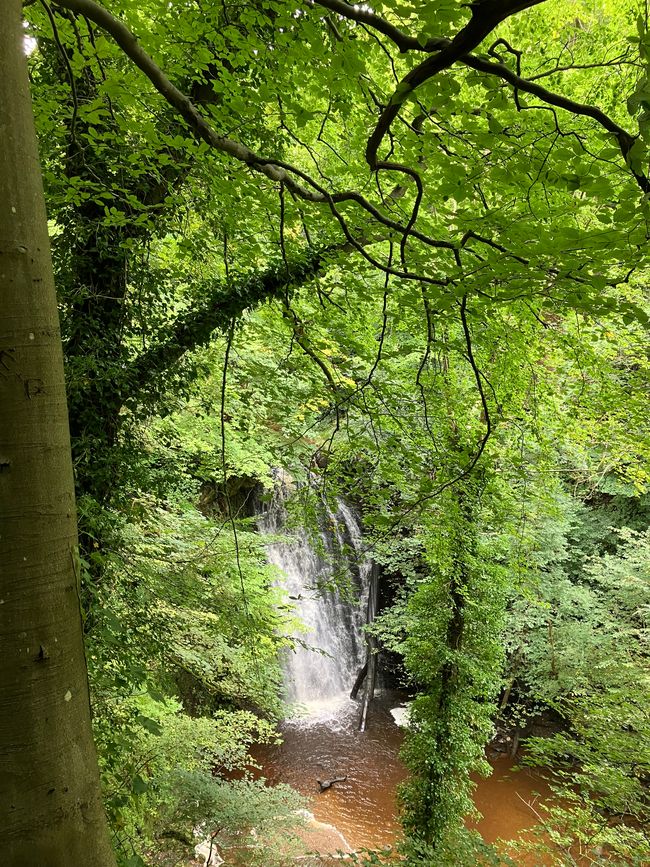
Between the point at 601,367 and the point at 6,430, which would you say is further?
the point at 601,367

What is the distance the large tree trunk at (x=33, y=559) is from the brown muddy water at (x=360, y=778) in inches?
327

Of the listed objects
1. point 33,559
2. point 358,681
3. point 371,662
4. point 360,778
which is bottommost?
point 360,778

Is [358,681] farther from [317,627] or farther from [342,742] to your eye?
[342,742]

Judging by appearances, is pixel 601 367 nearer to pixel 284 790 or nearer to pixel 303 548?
pixel 284 790

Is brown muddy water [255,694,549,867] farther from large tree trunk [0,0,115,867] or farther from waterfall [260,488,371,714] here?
large tree trunk [0,0,115,867]

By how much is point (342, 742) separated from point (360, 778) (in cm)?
93

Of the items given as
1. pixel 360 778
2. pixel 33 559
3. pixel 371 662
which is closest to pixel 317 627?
pixel 371 662

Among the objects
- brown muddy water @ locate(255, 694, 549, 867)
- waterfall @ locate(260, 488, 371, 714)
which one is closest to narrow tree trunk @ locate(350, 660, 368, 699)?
waterfall @ locate(260, 488, 371, 714)

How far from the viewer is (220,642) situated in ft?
18.2

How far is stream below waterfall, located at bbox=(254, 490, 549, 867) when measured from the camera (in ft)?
26.4

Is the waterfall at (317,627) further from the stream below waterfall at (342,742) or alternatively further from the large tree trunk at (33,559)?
the large tree trunk at (33,559)

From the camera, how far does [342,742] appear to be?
31.9 ft

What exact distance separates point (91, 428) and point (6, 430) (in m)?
3.42

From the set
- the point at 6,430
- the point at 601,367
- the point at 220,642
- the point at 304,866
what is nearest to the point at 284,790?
the point at 304,866
